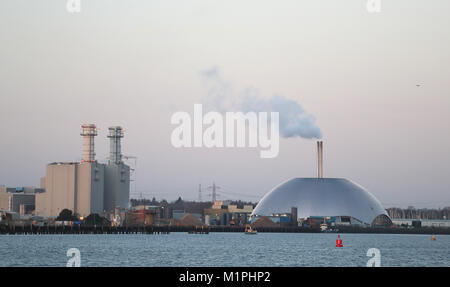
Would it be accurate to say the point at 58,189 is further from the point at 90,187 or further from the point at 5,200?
the point at 5,200

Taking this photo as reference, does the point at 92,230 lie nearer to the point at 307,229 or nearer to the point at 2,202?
the point at 2,202

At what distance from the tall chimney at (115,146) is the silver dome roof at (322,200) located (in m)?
37.6

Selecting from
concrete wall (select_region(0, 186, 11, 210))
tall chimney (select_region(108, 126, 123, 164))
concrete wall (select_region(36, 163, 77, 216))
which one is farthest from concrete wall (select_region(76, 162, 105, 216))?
concrete wall (select_region(0, 186, 11, 210))

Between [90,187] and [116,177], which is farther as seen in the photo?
[116,177]

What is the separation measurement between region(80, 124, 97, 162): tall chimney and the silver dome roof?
4337 centimetres

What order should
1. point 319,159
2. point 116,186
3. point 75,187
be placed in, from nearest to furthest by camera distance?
point 75,187
point 116,186
point 319,159

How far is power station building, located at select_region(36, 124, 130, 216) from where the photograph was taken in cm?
13812

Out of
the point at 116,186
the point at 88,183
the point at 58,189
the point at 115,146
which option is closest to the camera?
the point at 88,183

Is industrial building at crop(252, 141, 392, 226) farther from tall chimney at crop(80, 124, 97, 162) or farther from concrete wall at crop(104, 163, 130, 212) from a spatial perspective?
tall chimney at crop(80, 124, 97, 162)

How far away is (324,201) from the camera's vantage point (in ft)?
527

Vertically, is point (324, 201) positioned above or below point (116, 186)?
below

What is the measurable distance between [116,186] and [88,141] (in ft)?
32.7

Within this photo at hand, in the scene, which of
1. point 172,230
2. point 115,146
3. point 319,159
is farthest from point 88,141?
point 319,159
